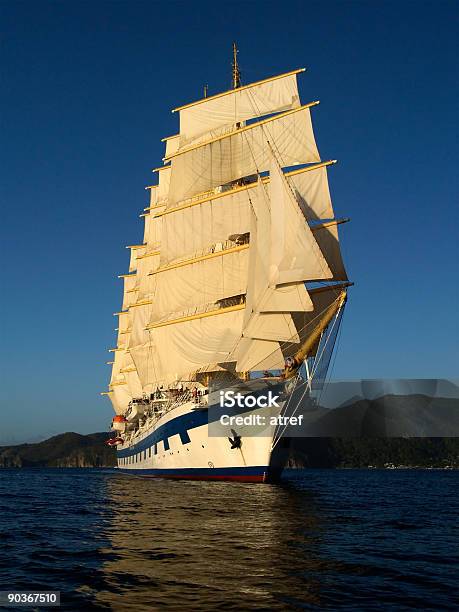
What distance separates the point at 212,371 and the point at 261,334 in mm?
12524

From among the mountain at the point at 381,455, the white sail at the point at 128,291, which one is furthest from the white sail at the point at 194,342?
the mountain at the point at 381,455

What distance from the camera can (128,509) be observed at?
3022 centimetres

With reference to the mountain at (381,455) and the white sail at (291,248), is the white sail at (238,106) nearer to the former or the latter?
the white sail at (291,248)

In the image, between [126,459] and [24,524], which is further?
[126,459]

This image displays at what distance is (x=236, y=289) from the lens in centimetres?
5478

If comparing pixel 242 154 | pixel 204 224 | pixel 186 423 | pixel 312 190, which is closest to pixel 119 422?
pixel 204 224

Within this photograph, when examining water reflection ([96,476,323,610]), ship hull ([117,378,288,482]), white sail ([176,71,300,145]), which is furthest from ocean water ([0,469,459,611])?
white sail ([176,71,300,145])

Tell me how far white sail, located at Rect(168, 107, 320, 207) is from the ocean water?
3737 centimetres

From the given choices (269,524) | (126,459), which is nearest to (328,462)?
(126,459)

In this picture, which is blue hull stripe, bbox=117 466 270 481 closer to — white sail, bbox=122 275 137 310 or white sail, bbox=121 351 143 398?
white sail, bbox=121 351 143 398

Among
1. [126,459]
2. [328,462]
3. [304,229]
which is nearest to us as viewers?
[304,229]

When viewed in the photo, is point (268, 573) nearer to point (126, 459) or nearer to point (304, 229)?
point (304, 229)

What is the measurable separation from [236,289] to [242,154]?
1518 centimetres

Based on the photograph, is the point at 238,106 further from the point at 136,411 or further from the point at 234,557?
the point at 234,557
